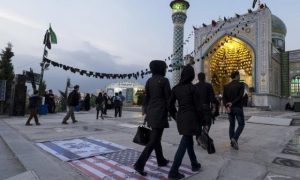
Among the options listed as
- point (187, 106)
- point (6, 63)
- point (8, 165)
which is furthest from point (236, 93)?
point (6, 63)

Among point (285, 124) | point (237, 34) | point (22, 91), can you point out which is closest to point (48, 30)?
point (22, 91)

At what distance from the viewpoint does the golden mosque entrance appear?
32.0m

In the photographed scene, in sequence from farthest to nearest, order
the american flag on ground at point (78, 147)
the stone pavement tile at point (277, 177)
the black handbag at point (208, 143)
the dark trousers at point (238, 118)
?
the dark trousers at point (238, 118), the black handbag at point (208, 143), the american flag on ground at point (78, 147), the stone pavement tile at point (277, 177)

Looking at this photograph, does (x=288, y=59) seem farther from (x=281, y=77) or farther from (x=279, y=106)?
(x=279, y=106)

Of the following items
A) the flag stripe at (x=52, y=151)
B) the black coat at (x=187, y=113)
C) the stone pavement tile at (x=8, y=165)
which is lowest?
the stone pavement tile at (x=8, y=165)

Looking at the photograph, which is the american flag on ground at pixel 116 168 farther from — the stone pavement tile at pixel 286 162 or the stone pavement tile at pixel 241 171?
the stone pavement tile at pixel 286 162

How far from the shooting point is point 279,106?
30188mm

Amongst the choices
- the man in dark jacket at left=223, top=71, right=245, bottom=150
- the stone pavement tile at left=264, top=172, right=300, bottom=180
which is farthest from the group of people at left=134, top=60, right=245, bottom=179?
the man in dark jacket at left=223, top=71, right=245, bottom=150

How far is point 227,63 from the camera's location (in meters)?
34.8

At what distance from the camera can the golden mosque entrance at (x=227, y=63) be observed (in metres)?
32.0

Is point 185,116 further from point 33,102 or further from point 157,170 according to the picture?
point 33,102

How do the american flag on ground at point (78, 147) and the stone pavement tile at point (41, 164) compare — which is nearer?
the stone pavement tile at point (41, 164)


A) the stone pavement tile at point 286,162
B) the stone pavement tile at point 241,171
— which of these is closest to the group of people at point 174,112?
the stone pavement tile at point 241,171

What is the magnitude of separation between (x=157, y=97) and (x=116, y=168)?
1.30m
